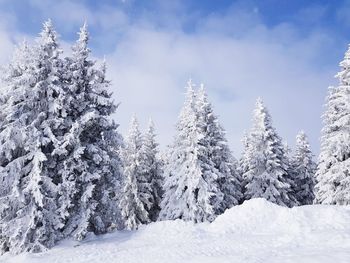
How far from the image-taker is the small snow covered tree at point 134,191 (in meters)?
40.0

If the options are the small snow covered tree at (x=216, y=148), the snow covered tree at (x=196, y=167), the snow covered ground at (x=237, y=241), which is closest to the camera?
the snow covered ground at (x=237, y=241)

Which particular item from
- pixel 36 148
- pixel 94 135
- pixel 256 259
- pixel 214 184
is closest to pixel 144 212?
pixel 214 184

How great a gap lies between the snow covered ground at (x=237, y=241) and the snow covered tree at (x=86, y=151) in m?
1.63

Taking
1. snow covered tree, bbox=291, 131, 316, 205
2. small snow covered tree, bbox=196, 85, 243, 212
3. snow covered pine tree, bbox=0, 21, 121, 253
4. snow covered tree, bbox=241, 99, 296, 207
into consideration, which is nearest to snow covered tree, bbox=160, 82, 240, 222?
small snow covered tree, bbox=196, 85, 243, 212

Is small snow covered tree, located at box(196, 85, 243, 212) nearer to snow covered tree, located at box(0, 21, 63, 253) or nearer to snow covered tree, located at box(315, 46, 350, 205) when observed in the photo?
snow covered tree, located at box(315, 46, 350, 205)

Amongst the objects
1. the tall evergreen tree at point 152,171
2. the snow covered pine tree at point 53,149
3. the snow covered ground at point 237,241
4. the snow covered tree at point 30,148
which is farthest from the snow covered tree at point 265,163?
the snow covered tree at point 30,148

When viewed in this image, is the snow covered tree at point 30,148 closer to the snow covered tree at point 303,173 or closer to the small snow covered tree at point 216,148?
the small snow covered tree at point 216,148

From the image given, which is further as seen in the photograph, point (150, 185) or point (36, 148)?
point (150, 185)

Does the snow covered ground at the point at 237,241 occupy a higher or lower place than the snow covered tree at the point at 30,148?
lower

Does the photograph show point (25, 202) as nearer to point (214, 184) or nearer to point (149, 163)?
point (214, 184)

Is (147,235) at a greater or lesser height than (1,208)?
A: lesser

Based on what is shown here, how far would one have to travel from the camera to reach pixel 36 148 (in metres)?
21.4

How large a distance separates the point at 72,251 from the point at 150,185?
869 inches

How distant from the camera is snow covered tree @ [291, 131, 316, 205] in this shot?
4500 cm
